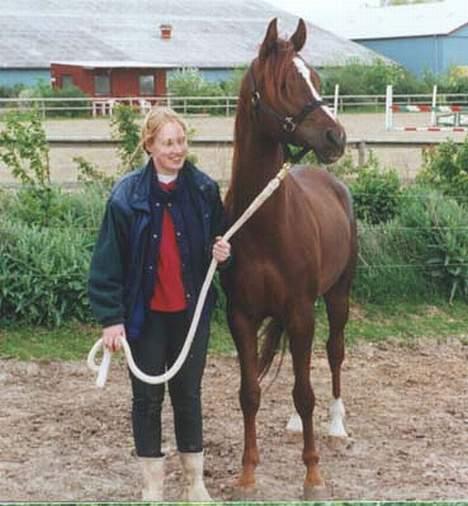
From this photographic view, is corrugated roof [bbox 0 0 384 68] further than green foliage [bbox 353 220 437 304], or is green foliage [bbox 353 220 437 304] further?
green foliage [bbox 353 220 437 304]

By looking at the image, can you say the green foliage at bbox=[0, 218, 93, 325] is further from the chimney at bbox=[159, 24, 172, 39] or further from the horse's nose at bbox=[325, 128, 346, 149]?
the horse's nose at bbox=[325, 128, 346, 149]

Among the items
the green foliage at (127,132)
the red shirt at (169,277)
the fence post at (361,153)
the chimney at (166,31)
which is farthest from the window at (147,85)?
the red shirt at (169,277)

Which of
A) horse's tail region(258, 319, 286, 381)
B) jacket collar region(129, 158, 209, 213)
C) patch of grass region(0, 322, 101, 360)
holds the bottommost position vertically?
patch of grass region(0, 322, 101, 360)

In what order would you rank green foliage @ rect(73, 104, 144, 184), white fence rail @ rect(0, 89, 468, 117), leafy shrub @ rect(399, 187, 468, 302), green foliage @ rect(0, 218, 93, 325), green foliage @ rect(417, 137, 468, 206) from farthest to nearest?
green foliage @ rect(417, 137, 468, 206) → green foliage @ rect(73, 104, 144, 184) → leafy shrub @ rect(399, 187, 468, 302) → green foliage @ rect(0, 218, 93, 325) → white fence rail @ rect(0, 89, 468, 117)

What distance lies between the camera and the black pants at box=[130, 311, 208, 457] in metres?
2.91

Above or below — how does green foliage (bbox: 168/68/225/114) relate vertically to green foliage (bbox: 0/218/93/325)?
above

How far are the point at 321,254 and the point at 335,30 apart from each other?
1.76m

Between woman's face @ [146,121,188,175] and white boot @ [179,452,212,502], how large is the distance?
0.93 meters

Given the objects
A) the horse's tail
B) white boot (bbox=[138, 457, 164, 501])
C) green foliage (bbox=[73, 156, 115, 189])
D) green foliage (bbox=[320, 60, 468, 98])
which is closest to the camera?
white boot (bbox=[138, 457, 164, 501])

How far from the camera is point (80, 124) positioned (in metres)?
6.86

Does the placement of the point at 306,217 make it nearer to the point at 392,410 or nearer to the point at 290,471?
the point at 290,471

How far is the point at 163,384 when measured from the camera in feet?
9.60

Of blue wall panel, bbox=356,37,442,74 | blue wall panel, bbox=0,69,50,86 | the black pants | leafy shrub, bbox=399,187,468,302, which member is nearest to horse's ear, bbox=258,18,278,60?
the black pants

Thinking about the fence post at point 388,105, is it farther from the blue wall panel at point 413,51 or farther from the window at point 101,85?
the window at point 101,85
